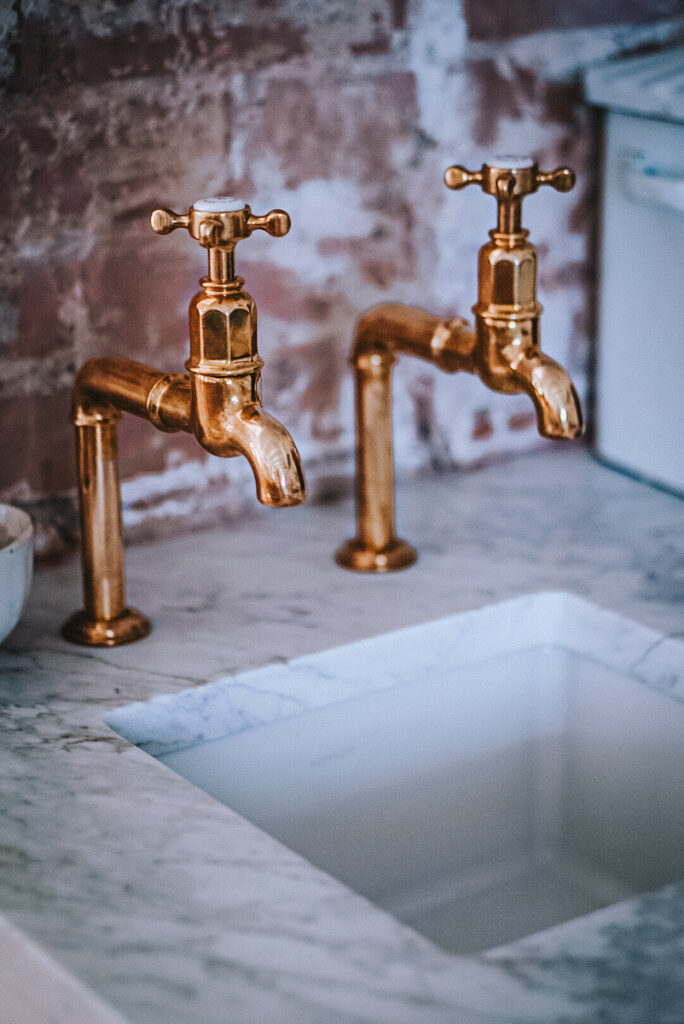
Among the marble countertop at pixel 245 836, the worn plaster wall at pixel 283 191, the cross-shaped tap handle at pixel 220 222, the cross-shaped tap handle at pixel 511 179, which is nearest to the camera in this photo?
the marble countertop at pixel 245 836

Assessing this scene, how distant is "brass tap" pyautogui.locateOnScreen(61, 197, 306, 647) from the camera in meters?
0.81

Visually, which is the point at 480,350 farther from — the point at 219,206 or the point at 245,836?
the point at 245,836

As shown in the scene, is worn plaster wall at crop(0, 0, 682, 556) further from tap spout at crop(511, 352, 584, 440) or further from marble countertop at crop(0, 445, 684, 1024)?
tap spout at crop(511, 352, 584, 440)

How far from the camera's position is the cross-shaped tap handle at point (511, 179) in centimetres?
91

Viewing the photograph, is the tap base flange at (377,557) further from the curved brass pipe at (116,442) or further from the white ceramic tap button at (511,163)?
the white ceramic tap button at (511,163)

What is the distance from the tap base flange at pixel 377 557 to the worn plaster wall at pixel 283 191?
0.44ft

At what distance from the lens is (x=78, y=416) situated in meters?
0.94

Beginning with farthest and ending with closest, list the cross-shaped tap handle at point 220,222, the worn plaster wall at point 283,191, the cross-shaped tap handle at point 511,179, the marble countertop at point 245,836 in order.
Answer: the worn plaster wall at point 283,191 → the cross-shaped tap handle at point 511,179 → the cross-shaped tap handle at point 220,222 → the marble countertop at point 245,836

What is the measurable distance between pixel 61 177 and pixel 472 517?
43 cm

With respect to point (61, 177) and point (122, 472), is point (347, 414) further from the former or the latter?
point (61, 177)

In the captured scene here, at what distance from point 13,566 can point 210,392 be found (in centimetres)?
17

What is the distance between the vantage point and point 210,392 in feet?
2.74

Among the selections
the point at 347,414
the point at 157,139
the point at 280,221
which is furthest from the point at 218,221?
the point at 347,414

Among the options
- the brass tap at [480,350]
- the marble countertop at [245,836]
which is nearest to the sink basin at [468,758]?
the marble countertop at [245,836]
